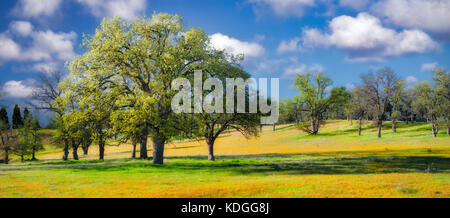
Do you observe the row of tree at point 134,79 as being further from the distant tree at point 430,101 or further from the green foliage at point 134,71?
the distant tree at point 430,101

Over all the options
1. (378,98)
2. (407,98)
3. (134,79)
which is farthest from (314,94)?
(134,79)

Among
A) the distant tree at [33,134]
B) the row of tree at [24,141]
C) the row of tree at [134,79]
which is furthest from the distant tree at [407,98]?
the row of tree at [24,141]

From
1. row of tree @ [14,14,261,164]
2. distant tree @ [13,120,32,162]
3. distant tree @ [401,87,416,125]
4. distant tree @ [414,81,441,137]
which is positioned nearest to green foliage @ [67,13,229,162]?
row of tree @ [14,14,261,164]

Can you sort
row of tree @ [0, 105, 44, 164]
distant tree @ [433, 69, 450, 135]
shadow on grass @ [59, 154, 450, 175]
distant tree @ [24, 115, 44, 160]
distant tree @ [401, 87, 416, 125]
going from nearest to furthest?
1. shadow on grass @ [59, 154, 450, 175]
2. row of tree @ [0, 105, 44, 164]
3. distant tree @ [24, 115, 44, 160]
4. distant tree @ [433, 69, 450, 135]
5. distant tree @ [401, 87, 416, 125]

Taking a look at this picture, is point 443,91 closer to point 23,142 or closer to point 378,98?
point 378,98

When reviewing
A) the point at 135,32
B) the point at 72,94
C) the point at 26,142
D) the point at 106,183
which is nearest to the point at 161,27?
the point at 135,32

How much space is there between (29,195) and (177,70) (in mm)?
20202

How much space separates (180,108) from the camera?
32.8m

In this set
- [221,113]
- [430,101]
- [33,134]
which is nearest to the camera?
[221,113]

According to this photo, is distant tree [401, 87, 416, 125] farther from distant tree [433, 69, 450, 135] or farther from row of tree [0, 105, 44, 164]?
row of tree [0, 105, 44, 164]
